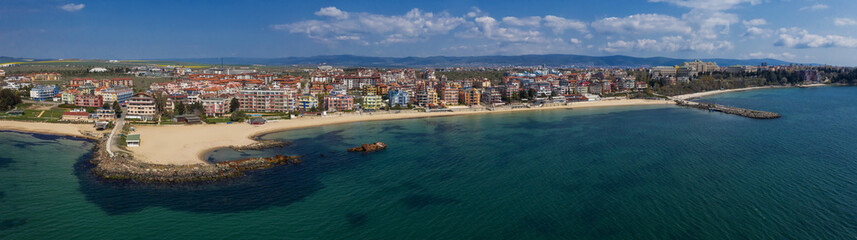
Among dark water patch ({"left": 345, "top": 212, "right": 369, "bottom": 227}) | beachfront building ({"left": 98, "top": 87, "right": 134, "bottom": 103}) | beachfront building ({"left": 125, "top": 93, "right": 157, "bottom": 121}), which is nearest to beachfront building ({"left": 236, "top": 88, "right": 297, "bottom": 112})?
beachfront building ({"left": 125, "top": 93, "right": 157, "bottom": 121})

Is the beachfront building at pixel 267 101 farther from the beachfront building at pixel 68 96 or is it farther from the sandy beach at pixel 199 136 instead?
the beachfront building at pixel 68 96

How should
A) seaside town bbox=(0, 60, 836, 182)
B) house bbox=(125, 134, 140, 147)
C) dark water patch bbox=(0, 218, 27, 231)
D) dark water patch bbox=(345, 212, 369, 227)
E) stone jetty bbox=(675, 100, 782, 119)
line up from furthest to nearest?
stone jetty bbox=(675, 100, 782, 119) < house bbox=(125, 134, 140, 147) < seaside town bbox=(0, 60, 836, 182) < dark water patch bbox=(345, 212, 369, 227) < dark water patch bbox=(0, 218, 27, 231)

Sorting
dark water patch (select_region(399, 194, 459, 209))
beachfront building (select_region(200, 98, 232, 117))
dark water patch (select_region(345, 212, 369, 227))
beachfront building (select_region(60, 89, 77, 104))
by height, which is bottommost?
dark water patch (select_region(345, 212, 369, 227))

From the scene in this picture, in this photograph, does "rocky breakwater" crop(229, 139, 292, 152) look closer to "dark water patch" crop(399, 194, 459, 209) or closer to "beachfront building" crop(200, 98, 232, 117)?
"beachfront building" crop(200, 98, 232, 117)

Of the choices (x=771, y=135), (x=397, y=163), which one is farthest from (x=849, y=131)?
(x=397, y=163)

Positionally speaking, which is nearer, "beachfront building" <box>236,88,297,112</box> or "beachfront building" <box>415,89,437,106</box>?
"beachfront building" <box>236,88,297,112</box>

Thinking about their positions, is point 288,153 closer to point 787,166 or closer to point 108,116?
point 108,116

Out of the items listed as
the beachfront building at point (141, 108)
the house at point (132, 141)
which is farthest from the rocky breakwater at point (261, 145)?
the beachfront building at point (141, 108)
